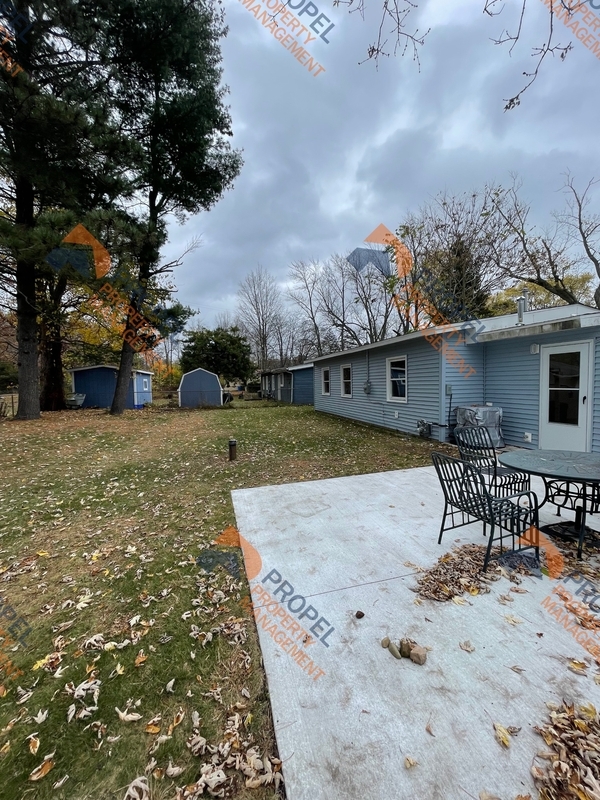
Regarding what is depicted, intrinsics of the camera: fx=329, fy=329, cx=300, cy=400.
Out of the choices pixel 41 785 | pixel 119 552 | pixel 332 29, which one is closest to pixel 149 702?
pixel 41 785

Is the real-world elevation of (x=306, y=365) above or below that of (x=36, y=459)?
above

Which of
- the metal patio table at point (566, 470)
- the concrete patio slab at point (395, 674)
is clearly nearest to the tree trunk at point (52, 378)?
the concrete patio slab at point (395, 674)

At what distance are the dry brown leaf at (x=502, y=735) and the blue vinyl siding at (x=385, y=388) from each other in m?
7.03

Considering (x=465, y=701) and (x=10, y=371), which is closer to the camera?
(x=465, y=701)

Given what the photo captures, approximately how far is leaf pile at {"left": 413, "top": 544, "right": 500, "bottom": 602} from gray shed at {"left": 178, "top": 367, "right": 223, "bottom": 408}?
1751cm

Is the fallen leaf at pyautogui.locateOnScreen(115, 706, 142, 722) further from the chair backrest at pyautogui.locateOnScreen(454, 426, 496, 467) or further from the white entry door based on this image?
the white entry door

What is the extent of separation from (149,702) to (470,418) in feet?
24.2

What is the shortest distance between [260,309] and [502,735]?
30187 millimetres

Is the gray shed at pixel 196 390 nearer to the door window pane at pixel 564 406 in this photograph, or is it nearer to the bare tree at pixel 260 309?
the bare tree at pixel 260 309

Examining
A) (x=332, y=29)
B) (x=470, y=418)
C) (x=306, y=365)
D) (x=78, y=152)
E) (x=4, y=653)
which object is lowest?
(x=4, y=653)

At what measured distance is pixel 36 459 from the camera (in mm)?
6777

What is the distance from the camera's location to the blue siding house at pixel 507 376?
597 centimetres

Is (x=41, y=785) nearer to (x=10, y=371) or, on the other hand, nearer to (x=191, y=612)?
(x=191, y=612)

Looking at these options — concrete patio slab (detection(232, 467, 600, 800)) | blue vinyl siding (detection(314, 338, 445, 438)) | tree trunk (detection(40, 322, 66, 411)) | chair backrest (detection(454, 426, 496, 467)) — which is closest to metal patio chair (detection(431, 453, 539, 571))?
concrete patio slab (detection(232, 467, 600, 800))
